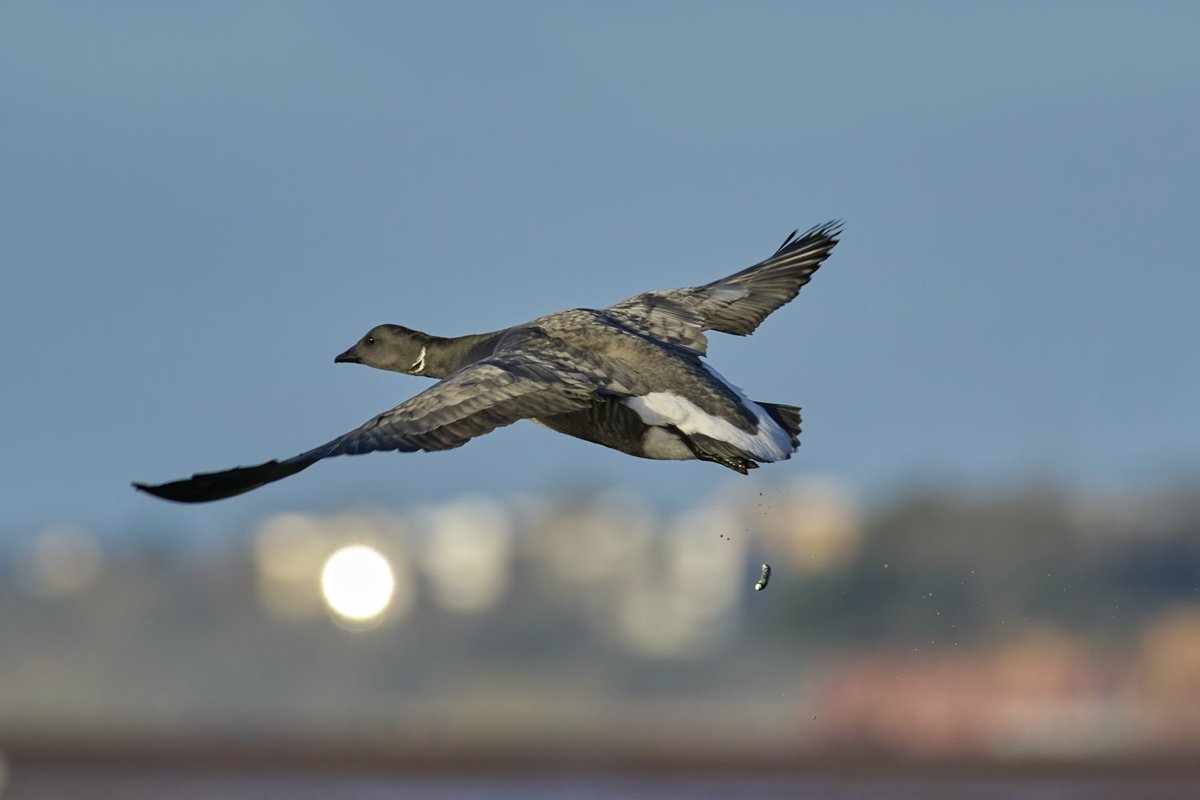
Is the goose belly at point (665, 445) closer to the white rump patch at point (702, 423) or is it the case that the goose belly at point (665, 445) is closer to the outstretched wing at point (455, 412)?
the white rump patch at point (702, 423)

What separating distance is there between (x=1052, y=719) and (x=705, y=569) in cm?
4489

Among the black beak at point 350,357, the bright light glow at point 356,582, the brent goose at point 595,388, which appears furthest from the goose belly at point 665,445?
the bright light glow at point 356,582

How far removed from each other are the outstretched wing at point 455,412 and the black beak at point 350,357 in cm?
234

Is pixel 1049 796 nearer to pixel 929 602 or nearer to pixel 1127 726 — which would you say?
pixel 1127 726

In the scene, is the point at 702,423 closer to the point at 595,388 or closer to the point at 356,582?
the point at 595,388

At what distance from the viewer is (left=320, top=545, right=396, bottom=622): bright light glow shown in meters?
107

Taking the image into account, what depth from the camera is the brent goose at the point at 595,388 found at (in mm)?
14953

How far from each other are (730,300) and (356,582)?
3679 inches

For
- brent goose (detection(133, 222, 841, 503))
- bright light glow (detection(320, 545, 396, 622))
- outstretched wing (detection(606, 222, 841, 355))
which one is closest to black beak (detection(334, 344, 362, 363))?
brent goose (detection(133, 222, 841, 503))

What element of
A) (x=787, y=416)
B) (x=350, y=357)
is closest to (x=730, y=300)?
(x=787, y=416)

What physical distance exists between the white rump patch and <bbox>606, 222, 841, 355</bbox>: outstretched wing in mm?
1177

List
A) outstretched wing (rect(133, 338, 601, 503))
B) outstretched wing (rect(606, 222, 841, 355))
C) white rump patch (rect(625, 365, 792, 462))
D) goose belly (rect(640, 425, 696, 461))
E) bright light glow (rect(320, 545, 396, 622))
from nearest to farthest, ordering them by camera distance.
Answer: outstretched wing (rect(133, 338, 601, 503)) → white rump patch (rect(625, 365, 792, 462)) → goose belly (rect(640, 425, 696, 461)) → outstretched wing (rect(606, 222, 841, 355)) → bright light glow (rect(320, 545, 396, 622))

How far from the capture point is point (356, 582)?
11025 centimetres

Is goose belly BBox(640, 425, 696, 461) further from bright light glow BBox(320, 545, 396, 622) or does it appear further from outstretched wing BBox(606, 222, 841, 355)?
bright light glow BBox(320, 545, 396, 622)
